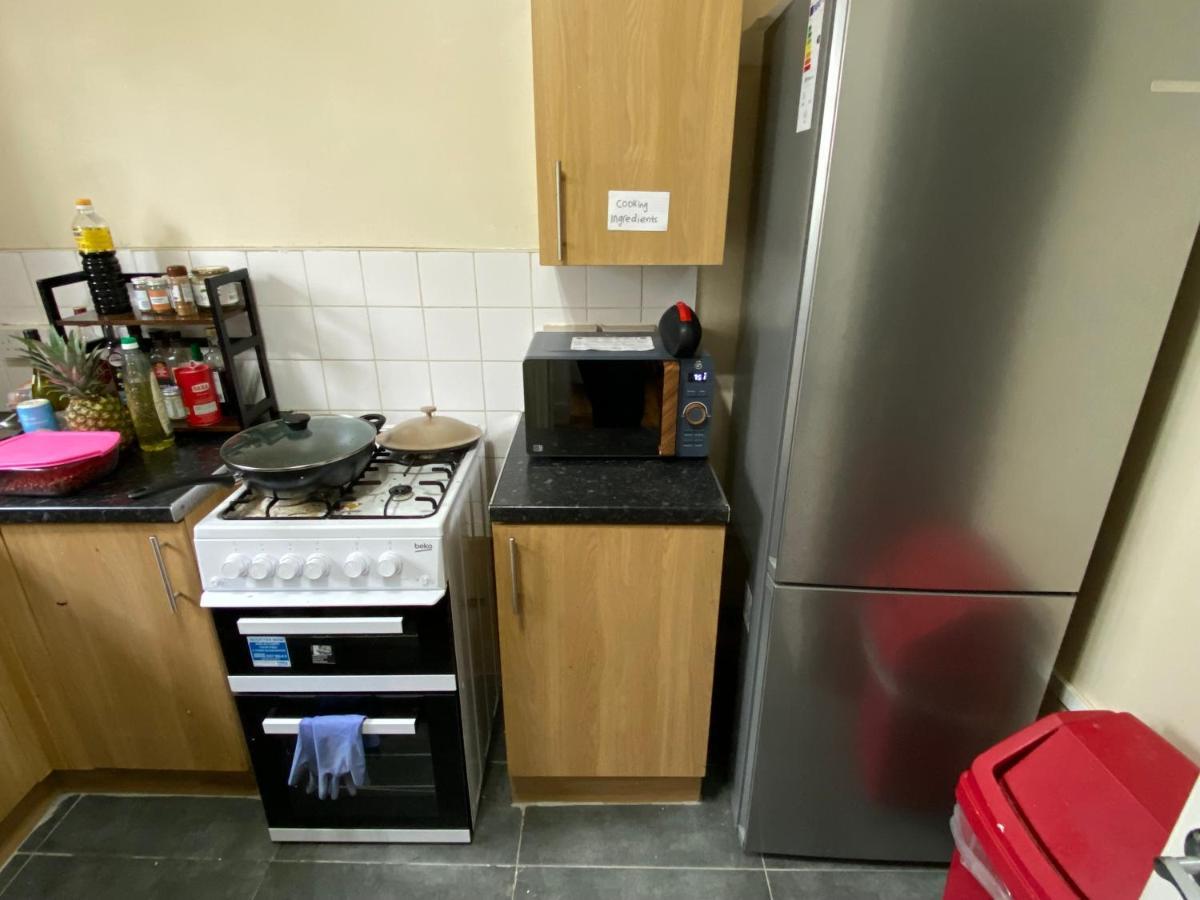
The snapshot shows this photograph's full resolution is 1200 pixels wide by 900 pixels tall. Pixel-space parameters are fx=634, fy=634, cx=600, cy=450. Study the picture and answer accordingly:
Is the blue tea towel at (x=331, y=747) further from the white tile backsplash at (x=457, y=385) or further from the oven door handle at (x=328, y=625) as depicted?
the white tile backsplash at (x=457, y=385)

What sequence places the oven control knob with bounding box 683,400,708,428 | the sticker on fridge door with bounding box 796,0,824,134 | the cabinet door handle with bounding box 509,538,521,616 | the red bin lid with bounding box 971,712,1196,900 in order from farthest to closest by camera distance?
the oven control knob with bounding box 683,400,708,428
the cabinet door handle with bounding box 509,538,521,616
the sticker on fridge door with bounding box 796,0,824,134
the red bin lid with bounding box 971,712,1196,900

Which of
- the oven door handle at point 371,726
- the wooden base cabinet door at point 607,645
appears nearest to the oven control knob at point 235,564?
the oven door handle at point 371,726

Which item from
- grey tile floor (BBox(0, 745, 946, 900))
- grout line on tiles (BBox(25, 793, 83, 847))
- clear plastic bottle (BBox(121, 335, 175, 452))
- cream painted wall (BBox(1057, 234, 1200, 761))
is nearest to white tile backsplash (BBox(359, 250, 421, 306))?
clear plastic bottle (BBox(121, 335, 175, 452))

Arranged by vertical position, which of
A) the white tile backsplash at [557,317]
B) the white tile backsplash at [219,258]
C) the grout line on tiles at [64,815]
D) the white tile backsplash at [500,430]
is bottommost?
the grout line on tiles at [64,815]

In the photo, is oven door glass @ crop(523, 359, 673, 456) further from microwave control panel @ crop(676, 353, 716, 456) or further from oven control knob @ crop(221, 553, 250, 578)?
oven control knob @ crop(221, 553, 250, 578)

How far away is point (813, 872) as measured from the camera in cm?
147

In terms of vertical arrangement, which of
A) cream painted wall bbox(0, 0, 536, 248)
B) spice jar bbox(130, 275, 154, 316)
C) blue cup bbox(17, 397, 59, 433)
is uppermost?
cream painted wall bbox(0, 0, 536, 248)

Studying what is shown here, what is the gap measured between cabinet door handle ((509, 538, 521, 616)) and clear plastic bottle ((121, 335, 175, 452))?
0.95 meters

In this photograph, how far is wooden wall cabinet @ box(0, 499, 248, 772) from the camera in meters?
1.31

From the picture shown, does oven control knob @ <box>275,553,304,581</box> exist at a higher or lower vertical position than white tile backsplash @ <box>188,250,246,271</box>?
lower

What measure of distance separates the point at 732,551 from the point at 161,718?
1501 mm

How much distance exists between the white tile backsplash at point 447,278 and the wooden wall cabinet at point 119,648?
2.45ft

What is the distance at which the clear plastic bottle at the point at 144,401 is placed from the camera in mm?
1484

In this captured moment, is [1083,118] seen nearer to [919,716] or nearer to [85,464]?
[919,716]
